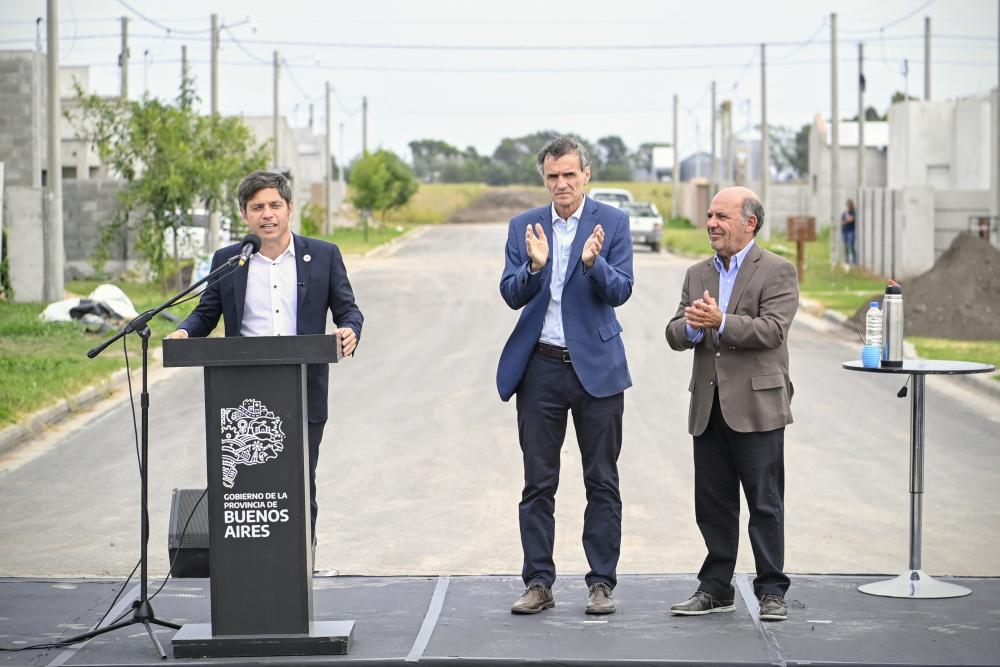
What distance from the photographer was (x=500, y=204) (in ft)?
328

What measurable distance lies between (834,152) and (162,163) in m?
18.6

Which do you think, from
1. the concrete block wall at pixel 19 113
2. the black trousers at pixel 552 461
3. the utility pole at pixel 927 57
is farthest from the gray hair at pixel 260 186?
the utility pole at pixel 927 57

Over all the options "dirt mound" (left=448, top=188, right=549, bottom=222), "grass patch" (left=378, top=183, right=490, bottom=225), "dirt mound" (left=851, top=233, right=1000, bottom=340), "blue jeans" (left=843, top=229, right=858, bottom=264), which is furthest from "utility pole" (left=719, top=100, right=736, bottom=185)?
"dirt mound" (left=851, top=233, right=1000, bottom=340)

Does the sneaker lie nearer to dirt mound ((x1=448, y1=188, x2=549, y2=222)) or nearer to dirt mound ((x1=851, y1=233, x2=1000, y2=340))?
dirt mound ((x1=851, y1=233, x2=1000, y2=340))

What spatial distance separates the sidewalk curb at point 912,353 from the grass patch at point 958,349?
0.52 ft

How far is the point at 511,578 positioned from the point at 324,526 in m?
2.75

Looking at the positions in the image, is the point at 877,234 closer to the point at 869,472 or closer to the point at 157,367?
the point at 157,367

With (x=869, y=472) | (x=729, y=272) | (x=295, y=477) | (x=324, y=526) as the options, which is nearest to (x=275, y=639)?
(x=295, y=477)

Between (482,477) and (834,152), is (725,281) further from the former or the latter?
(834,152)

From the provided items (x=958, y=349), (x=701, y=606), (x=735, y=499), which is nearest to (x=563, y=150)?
(x=735, y=499)

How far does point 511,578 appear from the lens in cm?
777

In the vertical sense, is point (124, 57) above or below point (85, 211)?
above

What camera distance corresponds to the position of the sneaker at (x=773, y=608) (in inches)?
267

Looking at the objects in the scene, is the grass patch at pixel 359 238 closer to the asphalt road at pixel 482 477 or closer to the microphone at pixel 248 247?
the asphalt road at pixel 482 477
